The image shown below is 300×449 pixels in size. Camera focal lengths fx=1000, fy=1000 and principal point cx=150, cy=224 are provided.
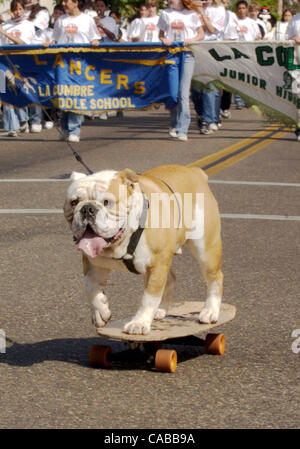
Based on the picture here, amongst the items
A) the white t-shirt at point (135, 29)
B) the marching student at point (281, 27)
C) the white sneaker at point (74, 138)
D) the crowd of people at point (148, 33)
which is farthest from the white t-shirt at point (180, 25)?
the marching student at point (281, 27)

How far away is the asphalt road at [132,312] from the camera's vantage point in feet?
14.9

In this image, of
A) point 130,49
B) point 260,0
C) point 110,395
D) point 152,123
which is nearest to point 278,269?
point 110,395

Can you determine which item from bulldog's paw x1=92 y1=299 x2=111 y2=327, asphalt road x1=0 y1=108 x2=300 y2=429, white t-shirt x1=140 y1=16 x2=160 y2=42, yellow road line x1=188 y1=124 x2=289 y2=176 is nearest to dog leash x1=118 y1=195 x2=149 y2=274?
bulldog's paw x1=92 y1=299 x2=111 y2=327

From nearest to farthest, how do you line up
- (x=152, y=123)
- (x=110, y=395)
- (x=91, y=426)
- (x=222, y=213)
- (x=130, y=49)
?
(x=91, y=426) → (x=110, y=395) → (x=222, y=213) → (x=130, y=49) → (x=152, y=123)

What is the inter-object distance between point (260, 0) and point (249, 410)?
57.2m

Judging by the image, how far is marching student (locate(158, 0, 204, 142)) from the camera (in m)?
17.4

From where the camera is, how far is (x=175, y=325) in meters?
5.36

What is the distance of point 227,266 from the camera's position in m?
7.79

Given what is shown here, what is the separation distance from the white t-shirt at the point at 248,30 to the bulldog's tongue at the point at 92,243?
2090 cm

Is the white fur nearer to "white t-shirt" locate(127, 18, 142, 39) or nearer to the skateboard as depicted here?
the skateboard

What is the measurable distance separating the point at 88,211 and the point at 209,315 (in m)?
1.14

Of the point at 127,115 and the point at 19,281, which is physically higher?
the point at 19,281

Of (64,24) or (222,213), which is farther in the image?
(64,24)

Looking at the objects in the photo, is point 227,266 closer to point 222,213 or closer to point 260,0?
point 222,213
